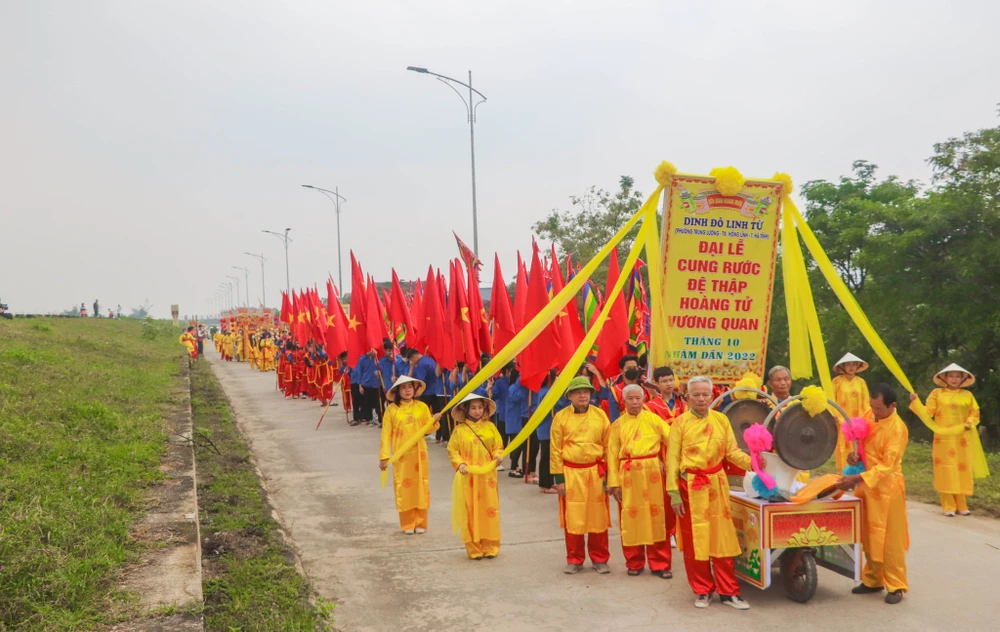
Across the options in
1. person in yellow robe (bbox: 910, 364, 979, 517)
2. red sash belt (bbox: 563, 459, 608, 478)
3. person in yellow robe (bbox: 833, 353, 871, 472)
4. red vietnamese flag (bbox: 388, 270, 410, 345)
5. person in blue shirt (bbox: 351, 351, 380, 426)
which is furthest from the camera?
person in blue shirt (bbox: 351, 351, 380, 426)

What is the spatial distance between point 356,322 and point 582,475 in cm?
984

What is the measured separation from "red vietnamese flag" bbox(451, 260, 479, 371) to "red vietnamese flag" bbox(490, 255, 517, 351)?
88 centimetres

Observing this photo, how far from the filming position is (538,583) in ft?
19.3

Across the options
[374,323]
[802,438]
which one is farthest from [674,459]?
[374,323]

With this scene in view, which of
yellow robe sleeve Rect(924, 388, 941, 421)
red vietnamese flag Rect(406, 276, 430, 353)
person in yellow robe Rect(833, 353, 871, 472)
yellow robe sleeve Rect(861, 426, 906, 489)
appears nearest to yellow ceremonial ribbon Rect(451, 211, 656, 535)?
yellow robe sleeve Rect(861, 426, 906, 489)

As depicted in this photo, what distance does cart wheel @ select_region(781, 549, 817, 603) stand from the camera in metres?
5.20

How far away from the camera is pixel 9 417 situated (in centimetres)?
872

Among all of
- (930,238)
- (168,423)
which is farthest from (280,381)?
(930,238)

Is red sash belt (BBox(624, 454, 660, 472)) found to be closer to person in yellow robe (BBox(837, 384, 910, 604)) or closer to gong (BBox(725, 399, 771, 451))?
gong (BBox(725, 399, 771, 451))

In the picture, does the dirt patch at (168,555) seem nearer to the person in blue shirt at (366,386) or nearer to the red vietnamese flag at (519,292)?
the red vietnamese flag at (519,292)

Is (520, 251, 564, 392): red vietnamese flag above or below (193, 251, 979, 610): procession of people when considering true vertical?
above

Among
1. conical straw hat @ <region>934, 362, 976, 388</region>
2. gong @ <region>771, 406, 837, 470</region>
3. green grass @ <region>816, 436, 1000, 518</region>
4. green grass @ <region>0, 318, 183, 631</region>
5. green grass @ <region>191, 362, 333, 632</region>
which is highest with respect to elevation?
conical straw hat @ <region>934, 362, 976, 388</region>

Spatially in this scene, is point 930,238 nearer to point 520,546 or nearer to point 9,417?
point 520,546

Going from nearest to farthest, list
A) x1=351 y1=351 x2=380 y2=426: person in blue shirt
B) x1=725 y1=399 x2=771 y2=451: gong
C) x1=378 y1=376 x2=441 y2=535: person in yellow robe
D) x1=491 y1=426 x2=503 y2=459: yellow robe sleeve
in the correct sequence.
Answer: x1=725 y1=399 x2=771 y2=451: gong < x1=491 y1=426 x2=503 y2=459: yellow robe sleeve < x1=378 y1=376 x2=441 y2=535: person in yellow robe < x1=351 y1=351 x2=380 y2=426: person in blue shirt
